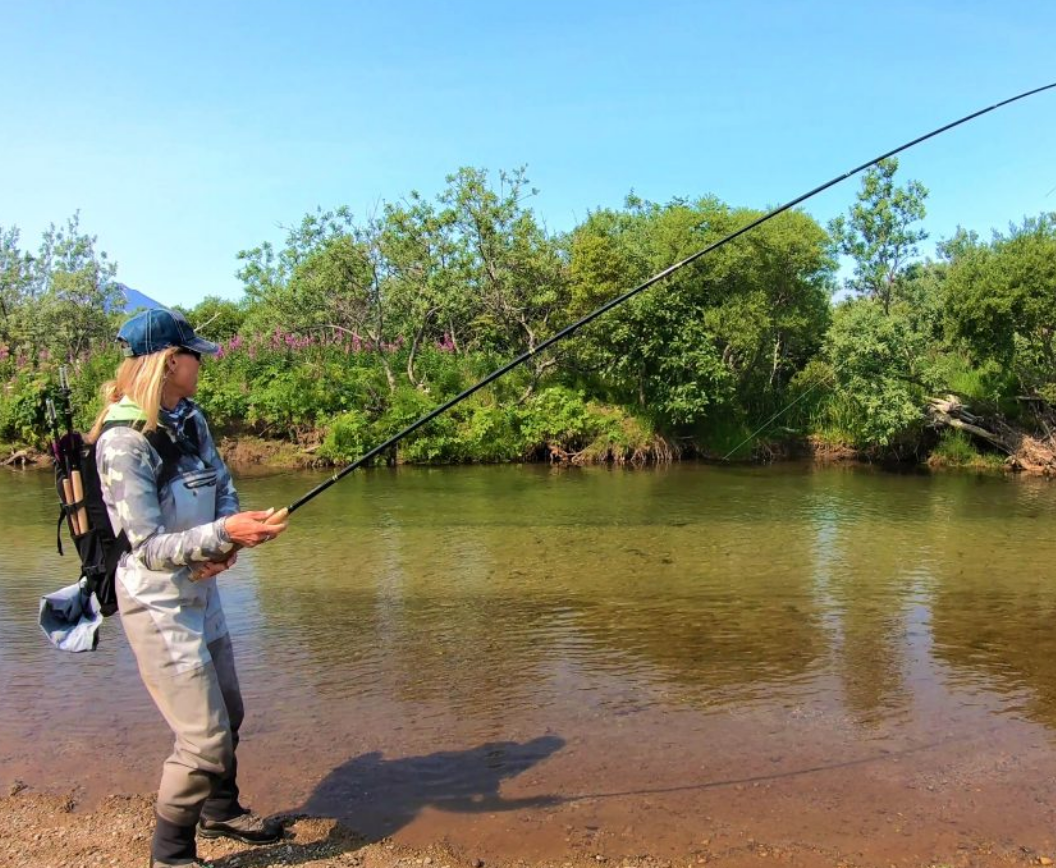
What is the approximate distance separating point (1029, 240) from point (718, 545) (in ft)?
35.2

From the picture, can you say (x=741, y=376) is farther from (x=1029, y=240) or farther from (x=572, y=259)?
(x=1029, y=240)

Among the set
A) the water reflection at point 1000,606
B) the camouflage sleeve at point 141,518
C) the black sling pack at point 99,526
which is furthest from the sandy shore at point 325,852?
the water reflection at point 1000,606

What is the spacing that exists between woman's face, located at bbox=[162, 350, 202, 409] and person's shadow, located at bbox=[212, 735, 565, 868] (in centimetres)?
178

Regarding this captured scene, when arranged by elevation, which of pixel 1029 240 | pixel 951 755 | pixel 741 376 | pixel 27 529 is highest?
pixel 1029 240

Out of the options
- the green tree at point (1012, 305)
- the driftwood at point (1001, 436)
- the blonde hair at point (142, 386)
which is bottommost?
the driftwood at point (1001, 436)

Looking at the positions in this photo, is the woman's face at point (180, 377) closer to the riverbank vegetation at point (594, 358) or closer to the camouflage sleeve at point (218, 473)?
the camouflage sleeve at point (218, 473)

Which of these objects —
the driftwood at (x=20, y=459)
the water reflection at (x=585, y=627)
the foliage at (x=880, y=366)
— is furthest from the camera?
the driftwood at (x=20, y=459)

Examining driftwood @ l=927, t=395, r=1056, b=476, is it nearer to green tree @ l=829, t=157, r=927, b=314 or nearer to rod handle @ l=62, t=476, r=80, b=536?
green tree @ l=829, t=157, r=927, b=314

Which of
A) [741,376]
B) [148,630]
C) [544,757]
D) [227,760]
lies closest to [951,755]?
[544,757]

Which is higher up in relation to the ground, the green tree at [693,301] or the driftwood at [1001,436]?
the green tree at [693,301]

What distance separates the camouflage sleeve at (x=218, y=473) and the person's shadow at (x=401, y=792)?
135 cm

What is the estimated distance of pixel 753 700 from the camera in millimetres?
5164

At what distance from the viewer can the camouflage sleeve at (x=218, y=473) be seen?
3.13 meters

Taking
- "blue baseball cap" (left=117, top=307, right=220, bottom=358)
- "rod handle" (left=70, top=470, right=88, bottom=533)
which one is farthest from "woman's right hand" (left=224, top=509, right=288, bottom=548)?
"blue baseball cap" (left=117, top=307, right=220, bottom=358)
